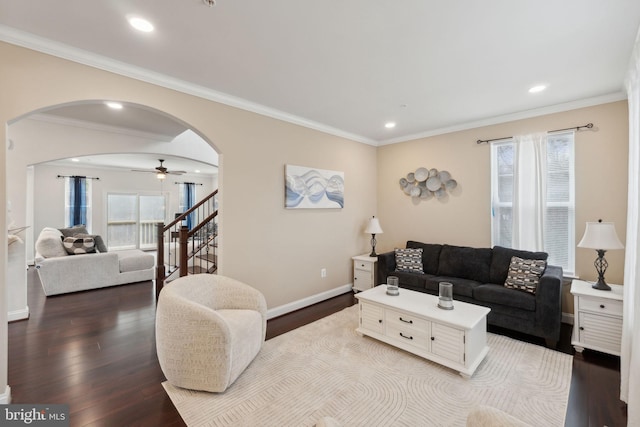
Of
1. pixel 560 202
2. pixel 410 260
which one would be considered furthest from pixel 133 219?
pixel 560 202

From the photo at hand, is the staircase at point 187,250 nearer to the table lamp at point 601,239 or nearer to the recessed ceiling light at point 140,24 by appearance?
the recessed ceiling light at point 140,24

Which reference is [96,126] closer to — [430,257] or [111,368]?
[111,368]

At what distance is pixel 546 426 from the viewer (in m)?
1.82

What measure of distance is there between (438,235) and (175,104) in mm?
4075

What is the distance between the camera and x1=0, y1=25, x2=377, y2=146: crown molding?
2.01 meters

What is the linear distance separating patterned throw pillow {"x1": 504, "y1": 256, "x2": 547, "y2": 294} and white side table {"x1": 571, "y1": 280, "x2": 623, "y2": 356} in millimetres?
340

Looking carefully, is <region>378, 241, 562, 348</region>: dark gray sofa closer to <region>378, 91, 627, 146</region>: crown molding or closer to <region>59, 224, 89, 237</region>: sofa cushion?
<region>378, 91, 627, 146</region>: crown molding

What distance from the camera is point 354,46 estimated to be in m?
2.19

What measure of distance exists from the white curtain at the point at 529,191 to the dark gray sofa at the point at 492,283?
265mm

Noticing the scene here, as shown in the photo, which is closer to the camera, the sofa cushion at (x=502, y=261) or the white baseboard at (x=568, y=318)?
the white baseboard at (x=568, y=318)

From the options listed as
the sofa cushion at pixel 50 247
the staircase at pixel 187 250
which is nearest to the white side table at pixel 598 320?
the staircase at pixel 187 250

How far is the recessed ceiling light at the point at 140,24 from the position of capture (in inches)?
73.4

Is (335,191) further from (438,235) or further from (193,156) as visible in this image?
(193,156)

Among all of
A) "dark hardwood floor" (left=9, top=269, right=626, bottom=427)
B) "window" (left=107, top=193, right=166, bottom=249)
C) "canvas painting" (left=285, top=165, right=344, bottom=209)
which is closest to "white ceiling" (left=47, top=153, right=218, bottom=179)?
"window" (left=107, top=193, right=166, bottom=249)
